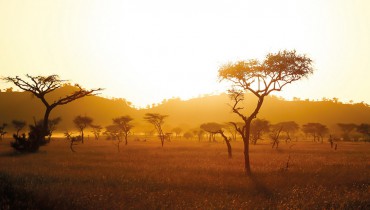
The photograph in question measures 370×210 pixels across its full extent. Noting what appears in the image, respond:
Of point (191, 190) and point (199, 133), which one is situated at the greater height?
point (199, 133)

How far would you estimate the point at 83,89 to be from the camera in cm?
4381

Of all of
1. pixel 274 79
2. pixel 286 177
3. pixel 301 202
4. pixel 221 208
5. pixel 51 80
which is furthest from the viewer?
pixel 51 80

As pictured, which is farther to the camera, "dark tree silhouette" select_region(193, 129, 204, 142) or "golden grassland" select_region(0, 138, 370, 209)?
"dark tree silhouette" select_region(193, 129, 204, 142)

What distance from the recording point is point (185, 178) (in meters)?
20.7

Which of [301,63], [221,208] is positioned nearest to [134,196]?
[221,208]

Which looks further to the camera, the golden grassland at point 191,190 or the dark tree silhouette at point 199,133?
the dark tree silhouette at point 199,133

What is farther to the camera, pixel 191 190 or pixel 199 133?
pixel 199 133

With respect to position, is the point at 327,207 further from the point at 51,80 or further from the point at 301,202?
the point at 51,80

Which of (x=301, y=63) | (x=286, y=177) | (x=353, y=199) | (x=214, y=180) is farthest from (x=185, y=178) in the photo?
(x=301, y=63)

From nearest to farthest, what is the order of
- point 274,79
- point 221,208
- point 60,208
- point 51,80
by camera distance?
1. point 60,208
2. point 221,208
3. point 274,79
4. point 51,80

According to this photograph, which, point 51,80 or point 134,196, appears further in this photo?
point 51,80

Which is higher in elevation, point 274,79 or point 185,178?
point 274,79

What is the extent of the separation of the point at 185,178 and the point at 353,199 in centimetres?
973

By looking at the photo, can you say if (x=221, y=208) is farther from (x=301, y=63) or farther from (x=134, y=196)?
(x=301, y=63)
